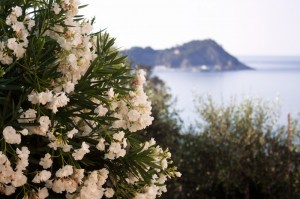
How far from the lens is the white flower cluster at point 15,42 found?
3.30 metres

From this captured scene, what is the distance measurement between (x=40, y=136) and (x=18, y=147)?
197 mm

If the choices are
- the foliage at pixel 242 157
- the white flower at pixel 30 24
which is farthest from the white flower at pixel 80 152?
the foliage at pixel 242 157

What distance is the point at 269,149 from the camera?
490 inches

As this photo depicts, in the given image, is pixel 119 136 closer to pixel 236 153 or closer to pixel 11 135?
pixel 11 135

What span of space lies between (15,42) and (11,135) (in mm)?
609

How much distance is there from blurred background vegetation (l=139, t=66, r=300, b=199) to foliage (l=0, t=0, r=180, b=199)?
804 centimetres

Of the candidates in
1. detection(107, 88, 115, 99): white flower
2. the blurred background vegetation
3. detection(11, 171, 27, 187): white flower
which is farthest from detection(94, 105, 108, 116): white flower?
the blurred background vegetation

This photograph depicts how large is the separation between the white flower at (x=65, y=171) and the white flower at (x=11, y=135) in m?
0.33

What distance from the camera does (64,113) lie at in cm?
347

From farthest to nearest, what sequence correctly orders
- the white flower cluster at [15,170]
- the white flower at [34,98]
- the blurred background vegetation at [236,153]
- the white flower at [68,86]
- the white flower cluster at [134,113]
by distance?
the blurred background vegetation at [236,153], the white flower cluster at [134,113], the white flower at [68,86], the white flower at [34,98], the white flower cluster at [15,170]

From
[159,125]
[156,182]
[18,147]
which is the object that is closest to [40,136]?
[18,147]

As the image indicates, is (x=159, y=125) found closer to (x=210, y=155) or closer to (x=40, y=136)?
(x=210, y=155)

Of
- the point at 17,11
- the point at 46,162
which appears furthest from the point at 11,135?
the point at 17,11

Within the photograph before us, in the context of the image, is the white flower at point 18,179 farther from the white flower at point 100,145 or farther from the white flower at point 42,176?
the white flower at point 100,145
